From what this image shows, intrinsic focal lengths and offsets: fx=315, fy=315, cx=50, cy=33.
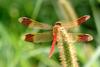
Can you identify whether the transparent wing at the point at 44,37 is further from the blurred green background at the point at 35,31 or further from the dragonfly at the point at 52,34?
the blurred green background at the point at 35,31

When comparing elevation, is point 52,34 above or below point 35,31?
above

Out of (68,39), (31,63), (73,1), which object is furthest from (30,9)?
(68,39)

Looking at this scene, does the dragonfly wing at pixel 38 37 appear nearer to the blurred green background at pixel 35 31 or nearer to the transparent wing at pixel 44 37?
the transparent wing at pixel 44 37

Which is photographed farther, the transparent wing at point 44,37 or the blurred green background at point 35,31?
the blurred green background at point 35,31

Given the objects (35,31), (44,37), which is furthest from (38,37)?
(35,31)

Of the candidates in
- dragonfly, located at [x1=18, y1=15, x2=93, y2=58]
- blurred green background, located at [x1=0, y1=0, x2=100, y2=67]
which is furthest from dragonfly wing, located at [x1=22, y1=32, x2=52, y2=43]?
blurred green background, located at [x1=0, y1=0, x2=100, y2=67]

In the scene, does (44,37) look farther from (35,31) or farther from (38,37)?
(35,31)

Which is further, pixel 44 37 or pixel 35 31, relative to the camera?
pixel 35 31

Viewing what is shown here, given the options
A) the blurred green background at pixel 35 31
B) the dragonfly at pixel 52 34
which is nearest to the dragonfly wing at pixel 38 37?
the dragonfly at pixel 52 34
